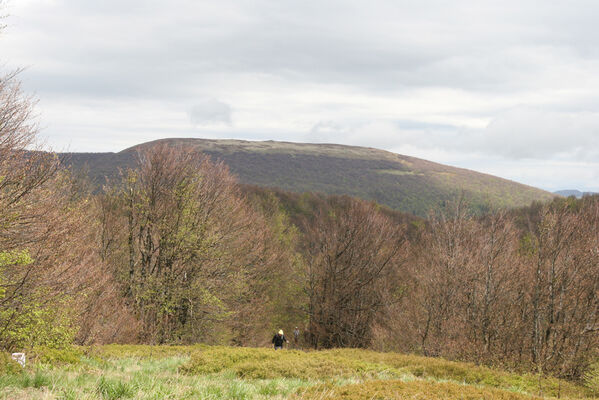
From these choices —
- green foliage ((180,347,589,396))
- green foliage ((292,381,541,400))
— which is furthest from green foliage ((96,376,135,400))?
green foliage ((180,347,589,396))

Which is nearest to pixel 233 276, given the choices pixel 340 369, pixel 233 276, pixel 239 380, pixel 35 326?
pixel 233 276

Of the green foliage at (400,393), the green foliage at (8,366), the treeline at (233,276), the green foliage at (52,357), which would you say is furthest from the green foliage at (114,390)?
the treeline at (233,276)

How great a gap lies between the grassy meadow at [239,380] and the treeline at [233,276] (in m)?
4.19

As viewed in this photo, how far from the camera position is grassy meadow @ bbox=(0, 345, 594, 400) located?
6.41 meters

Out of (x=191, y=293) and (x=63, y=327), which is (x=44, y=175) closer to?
(x=63, y=327)

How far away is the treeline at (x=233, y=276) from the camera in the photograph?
15242 millimetres

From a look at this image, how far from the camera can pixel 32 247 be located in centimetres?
1539

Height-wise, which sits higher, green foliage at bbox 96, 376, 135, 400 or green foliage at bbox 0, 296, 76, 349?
green foliage at bbox 96, 376, 135, 400

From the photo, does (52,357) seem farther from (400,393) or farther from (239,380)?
(400,393)

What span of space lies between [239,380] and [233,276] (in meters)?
17.7

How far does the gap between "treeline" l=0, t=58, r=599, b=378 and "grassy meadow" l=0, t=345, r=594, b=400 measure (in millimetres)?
4189

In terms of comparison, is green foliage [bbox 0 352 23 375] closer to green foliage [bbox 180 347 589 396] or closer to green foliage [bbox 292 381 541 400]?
green foliage [bbox 180 347 589 396]

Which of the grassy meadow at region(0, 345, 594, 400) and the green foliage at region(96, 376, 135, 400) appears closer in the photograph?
the green foliage at region(96, 376, 135, 400)

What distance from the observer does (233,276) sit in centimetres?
2656
